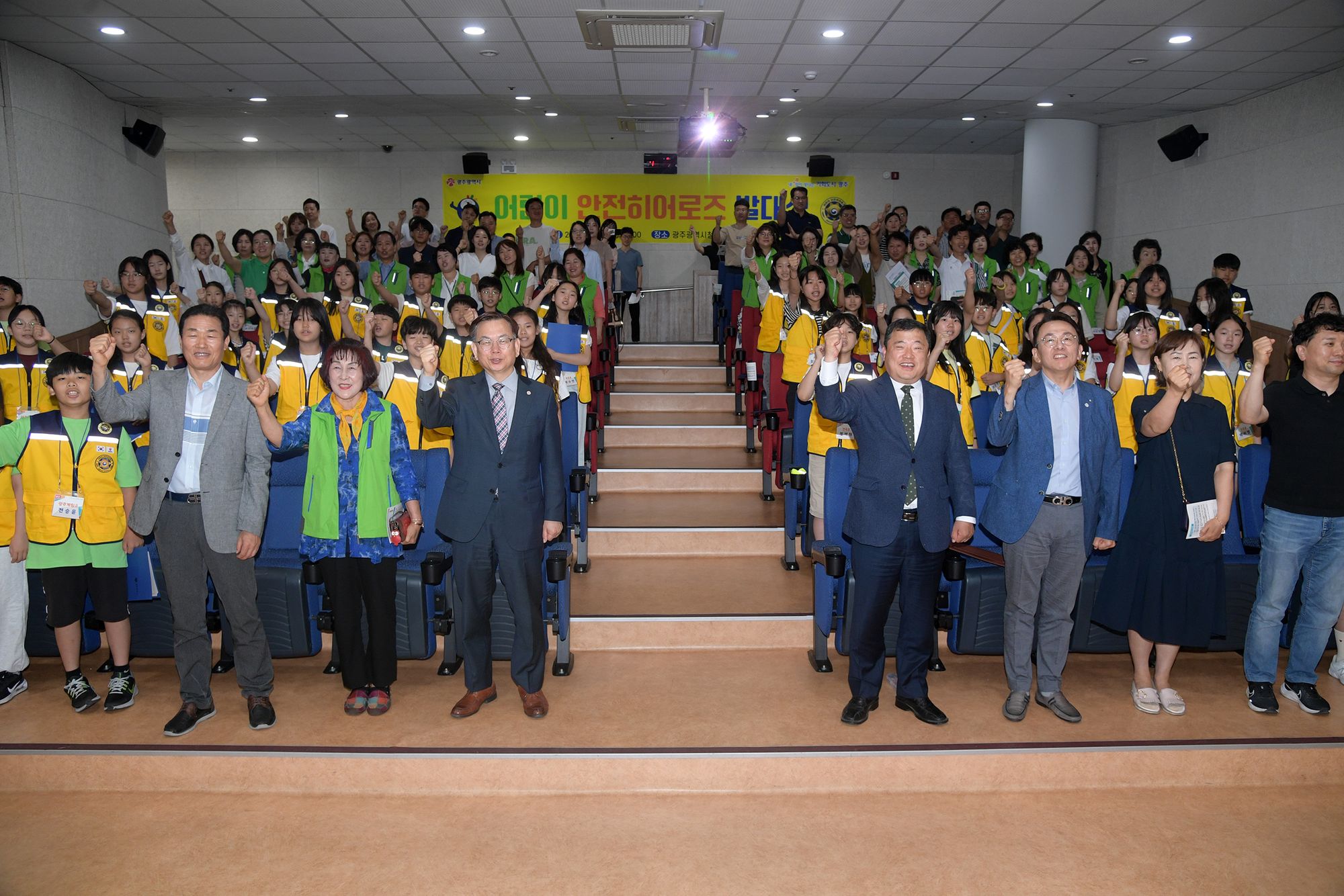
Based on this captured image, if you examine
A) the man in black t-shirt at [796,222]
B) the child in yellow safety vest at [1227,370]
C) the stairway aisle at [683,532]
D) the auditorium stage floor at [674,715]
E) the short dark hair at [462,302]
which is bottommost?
the auditorium stage floor at [674,715]

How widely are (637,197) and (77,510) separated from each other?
393 inches

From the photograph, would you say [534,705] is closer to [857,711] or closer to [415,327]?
[857,711]

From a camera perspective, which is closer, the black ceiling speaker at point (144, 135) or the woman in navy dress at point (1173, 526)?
the woman in navy dress at point (1173, 526)

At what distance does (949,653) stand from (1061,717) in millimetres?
729

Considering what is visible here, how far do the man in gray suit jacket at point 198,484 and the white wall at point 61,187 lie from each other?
16.5 ft

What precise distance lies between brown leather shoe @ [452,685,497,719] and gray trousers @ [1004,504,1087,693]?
6.90 feet

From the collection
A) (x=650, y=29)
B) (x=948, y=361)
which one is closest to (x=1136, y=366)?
(x=948, y=361)

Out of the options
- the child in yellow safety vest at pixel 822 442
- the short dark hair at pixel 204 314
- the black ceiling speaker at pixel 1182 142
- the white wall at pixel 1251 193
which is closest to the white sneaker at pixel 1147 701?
the child in yellow safety vest at pixel 822 442

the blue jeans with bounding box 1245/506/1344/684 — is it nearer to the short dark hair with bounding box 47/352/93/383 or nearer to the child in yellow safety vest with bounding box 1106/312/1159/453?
the child in yellow safety vest with bounding box 1106/312/1159/453

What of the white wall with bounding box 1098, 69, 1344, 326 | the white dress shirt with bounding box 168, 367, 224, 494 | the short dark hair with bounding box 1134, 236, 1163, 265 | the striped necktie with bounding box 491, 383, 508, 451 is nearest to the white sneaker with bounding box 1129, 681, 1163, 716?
the striped necktie with bounding box 491, 383, 508, 451

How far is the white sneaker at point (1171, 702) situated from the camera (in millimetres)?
3332

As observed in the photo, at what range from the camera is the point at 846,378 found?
13.4 feet

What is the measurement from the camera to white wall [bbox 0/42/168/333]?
6695mm

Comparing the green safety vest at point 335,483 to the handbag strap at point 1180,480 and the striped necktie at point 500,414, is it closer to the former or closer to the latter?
the striped necktie at point 500,414
